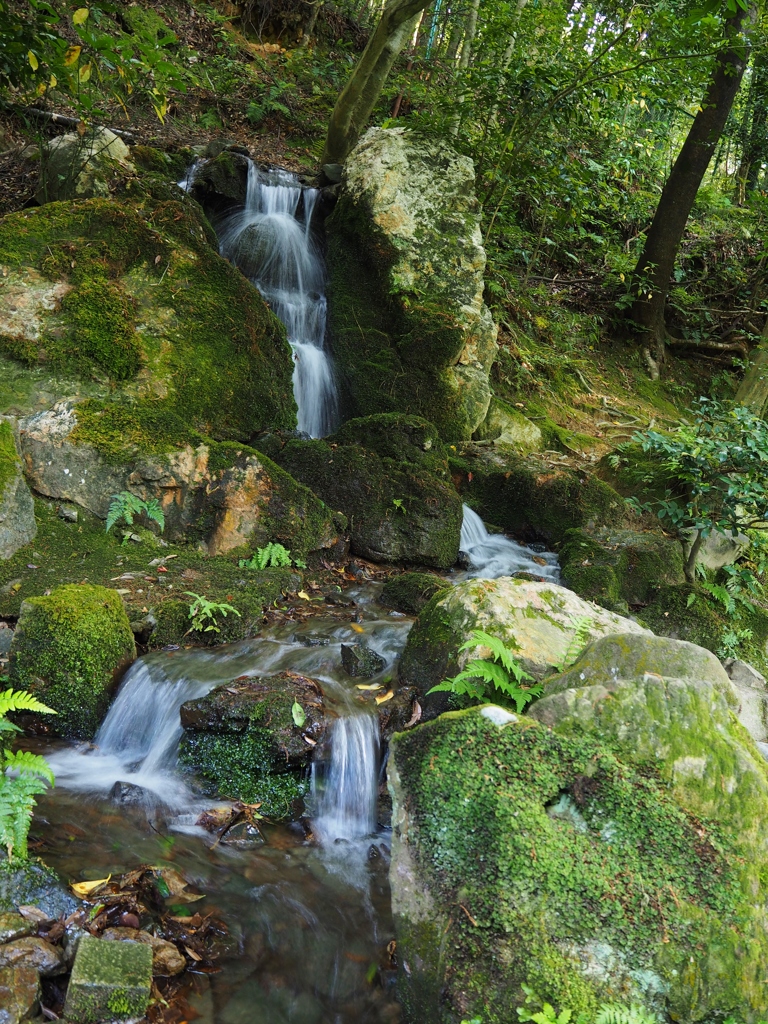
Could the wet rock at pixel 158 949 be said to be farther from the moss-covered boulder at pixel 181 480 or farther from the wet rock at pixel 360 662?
the moss-covered boulder at pixel 181 480

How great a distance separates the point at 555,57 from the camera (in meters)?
10.0

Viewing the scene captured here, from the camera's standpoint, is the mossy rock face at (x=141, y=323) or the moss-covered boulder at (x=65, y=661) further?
the mossy rock face at (x=141, y=323)

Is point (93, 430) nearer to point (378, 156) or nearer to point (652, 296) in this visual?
point (378, 156)

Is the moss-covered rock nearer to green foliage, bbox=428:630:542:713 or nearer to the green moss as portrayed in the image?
green foliage, bbox=428:630:542:713

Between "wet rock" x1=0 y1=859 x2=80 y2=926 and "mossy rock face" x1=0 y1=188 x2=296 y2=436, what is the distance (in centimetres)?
416

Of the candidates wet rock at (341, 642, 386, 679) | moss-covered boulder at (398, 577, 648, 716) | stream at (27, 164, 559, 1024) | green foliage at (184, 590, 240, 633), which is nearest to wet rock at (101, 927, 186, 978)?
stream at (27, 164, 559, 1024)

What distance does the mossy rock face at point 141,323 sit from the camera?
6.61m

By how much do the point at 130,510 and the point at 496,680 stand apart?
3937 millimetres

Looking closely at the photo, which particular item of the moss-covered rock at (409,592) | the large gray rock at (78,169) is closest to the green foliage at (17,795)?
the moss-covered rock at (409,592)

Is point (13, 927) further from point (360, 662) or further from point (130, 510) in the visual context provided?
point (130, 510)

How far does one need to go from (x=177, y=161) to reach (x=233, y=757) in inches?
390

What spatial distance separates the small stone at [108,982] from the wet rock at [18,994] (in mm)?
116

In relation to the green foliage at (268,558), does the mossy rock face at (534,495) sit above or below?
above

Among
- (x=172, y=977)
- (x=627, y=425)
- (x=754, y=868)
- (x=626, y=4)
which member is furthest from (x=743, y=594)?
(x=626, y=4)
